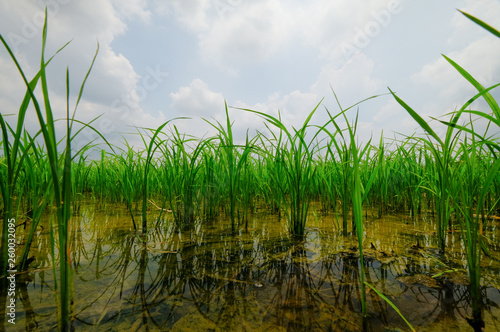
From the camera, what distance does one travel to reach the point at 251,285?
78 centimetres

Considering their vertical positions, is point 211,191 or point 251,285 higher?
point 211,191

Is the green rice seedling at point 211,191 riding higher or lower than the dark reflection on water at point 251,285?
higher

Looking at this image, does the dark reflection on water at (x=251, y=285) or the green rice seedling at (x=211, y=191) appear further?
the green rice seedling at (x=211, y=191)

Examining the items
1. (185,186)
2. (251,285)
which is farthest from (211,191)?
(251,285)

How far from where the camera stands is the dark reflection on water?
0.60 metres

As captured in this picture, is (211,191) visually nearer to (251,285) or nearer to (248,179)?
(248,179)

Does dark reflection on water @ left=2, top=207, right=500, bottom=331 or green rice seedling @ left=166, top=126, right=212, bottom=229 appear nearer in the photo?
dark reflection on water @ left=2, top=207, right=500, bottom=331

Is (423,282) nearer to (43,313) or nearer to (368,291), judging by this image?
(368,291)

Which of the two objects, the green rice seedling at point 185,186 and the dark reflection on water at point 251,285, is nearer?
the dark reflection on water at point 251,285

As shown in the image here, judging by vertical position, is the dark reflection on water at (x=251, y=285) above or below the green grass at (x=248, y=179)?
below

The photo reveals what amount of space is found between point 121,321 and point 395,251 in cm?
125

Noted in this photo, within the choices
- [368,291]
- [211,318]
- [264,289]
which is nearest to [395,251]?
[368,291]

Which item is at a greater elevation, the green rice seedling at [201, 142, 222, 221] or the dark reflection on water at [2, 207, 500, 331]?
the green rice seedling at [201, 142, 222, 221]

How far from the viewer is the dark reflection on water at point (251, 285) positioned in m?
0.60
